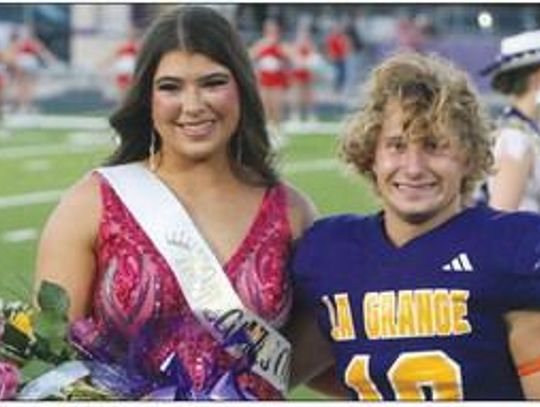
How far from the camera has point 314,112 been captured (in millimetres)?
22109

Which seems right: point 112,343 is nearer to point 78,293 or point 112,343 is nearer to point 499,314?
point 78,293

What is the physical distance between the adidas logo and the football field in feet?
16.7

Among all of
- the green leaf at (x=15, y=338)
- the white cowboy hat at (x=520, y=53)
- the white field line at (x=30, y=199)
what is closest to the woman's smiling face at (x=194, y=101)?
the green leaf at (x=15, y=338)

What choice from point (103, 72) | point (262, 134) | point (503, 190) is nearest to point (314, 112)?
point (103, 72)

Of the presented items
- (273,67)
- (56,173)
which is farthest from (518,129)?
(273,67)

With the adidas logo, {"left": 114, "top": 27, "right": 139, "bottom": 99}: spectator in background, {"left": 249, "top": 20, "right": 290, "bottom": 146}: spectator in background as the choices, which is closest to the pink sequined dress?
the adidas logo

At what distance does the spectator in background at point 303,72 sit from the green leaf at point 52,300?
18.3 meters

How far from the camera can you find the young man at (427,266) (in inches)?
100

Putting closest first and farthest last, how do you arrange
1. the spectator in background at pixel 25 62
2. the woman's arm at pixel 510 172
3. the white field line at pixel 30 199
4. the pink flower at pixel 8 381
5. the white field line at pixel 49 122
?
the pink flower at pixel 8 381 → the woman's arm at pixel 510 172 → the white field line at pixel 30 199 → the white field line at pixel 49 122 → the spectator in background at pixel 25 62

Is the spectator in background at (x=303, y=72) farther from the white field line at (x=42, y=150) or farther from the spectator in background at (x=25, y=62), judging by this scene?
the white field line at (x=42, y=150)

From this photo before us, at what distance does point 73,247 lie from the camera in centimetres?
276

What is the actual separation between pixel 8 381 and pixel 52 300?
186 mm

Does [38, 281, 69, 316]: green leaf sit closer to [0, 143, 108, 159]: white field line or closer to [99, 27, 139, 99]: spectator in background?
[0, 143, 108, 159]: white field line

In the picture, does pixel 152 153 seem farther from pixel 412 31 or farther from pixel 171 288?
pixel 412 31
